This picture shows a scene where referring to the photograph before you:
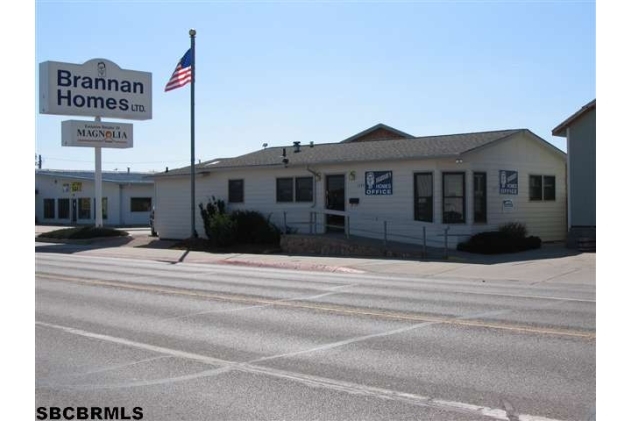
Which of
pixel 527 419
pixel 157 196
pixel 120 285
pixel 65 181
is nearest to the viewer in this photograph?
pixel 527 419

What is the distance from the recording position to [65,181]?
5641cm

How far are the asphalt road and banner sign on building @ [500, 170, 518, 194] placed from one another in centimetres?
1168

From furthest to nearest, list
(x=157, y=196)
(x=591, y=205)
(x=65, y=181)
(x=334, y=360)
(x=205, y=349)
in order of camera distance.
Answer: (x=65, y=181), (x=157, y=196), (x=591, y=205), (x=205, y=349), (x=334, y=360)

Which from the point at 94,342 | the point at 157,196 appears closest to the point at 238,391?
the point at 94,342

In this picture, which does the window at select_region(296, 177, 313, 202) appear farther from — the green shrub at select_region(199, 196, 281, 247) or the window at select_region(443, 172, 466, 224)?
the window at select_region(443, 172, 466, 224)

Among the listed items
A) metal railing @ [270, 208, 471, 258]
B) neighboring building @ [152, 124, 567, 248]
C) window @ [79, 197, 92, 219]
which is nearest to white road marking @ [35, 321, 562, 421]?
metal railing @ [270, 208, 471, 258]

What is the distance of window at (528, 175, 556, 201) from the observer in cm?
2820

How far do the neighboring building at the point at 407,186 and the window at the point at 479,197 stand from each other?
0.12 ft

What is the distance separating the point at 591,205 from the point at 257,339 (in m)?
18.7

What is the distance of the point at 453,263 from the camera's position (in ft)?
68.2

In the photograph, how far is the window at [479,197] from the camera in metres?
25.0

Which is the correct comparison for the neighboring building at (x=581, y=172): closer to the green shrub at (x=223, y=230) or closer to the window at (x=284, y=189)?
the window at (x=284, y=189)

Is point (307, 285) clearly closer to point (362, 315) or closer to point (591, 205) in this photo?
point (362, 315)

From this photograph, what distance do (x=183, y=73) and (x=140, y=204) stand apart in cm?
2817
